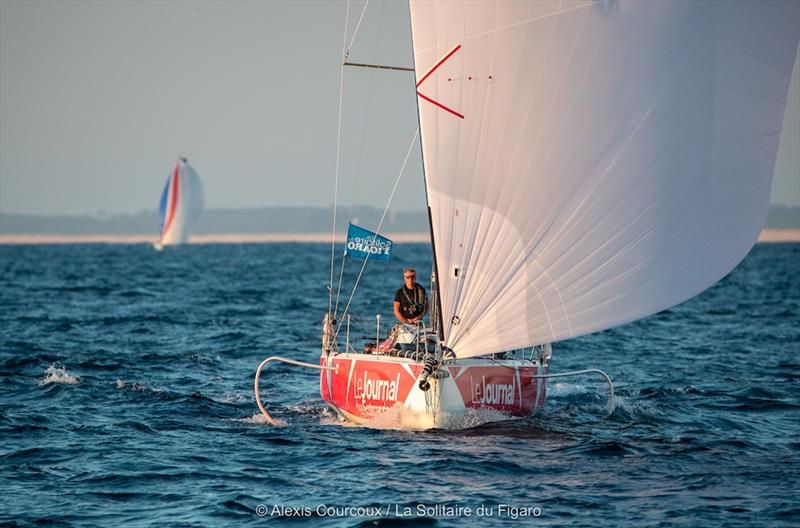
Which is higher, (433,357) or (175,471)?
(433,357)

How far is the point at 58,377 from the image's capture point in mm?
20109

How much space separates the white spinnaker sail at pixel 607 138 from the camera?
13680 millimetres

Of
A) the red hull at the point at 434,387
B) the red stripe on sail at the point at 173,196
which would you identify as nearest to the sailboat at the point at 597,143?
the red hull at the point at 434,387

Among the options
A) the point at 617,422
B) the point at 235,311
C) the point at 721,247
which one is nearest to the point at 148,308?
the point at 235,311

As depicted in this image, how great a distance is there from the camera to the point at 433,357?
14.5 meters

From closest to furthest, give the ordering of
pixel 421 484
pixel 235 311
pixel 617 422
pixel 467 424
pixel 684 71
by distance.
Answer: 1. pixel 421 484
2. pixel 684 71
3. pixel 467 424
4. pixel 617 422
5. pixel 235 311

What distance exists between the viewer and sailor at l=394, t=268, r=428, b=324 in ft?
52.9

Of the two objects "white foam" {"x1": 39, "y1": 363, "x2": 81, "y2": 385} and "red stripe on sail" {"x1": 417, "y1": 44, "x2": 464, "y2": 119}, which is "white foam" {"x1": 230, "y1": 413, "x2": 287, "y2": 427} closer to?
"white foam" {"x1": 39, "y1": 363, "x2": 81, "y2": 385}

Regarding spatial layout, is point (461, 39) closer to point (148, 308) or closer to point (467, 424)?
point (467, 424)

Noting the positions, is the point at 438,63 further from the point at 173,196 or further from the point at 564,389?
the point at 173,196

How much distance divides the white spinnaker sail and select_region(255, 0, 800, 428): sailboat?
0.02 meters

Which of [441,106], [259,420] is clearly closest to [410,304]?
[259,420]

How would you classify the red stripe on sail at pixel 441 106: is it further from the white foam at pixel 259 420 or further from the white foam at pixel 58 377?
the white foam at pixel 58 377

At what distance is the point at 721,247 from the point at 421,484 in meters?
4.76
